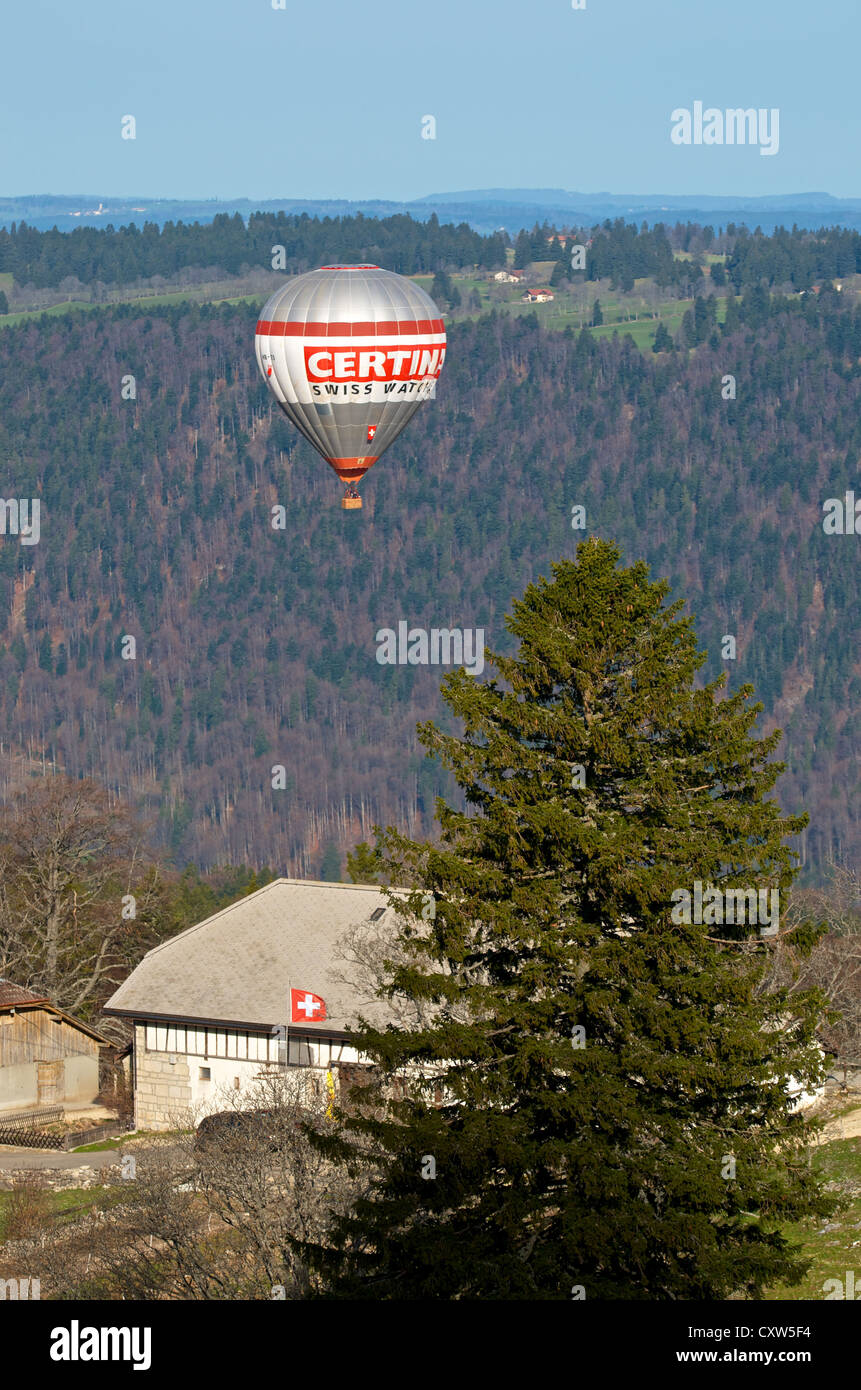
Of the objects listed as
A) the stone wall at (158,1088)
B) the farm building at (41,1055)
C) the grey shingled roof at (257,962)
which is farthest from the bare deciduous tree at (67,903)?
the stone wall at (158,1088)

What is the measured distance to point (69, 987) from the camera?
84.3 meters

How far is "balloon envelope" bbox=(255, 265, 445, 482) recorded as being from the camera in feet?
301

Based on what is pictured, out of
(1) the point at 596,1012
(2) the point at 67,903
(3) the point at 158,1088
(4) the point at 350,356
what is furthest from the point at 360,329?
(1) the point at 596,1012

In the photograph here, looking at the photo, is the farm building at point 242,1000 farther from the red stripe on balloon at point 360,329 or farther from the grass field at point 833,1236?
the red stripe on balloon at point 360,329

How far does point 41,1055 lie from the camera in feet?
233

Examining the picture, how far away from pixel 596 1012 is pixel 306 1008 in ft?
128

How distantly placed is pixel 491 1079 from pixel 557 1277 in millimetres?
2408

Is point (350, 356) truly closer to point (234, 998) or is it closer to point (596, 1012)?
point (234, 998)

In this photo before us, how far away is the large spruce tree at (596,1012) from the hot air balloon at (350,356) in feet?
213
